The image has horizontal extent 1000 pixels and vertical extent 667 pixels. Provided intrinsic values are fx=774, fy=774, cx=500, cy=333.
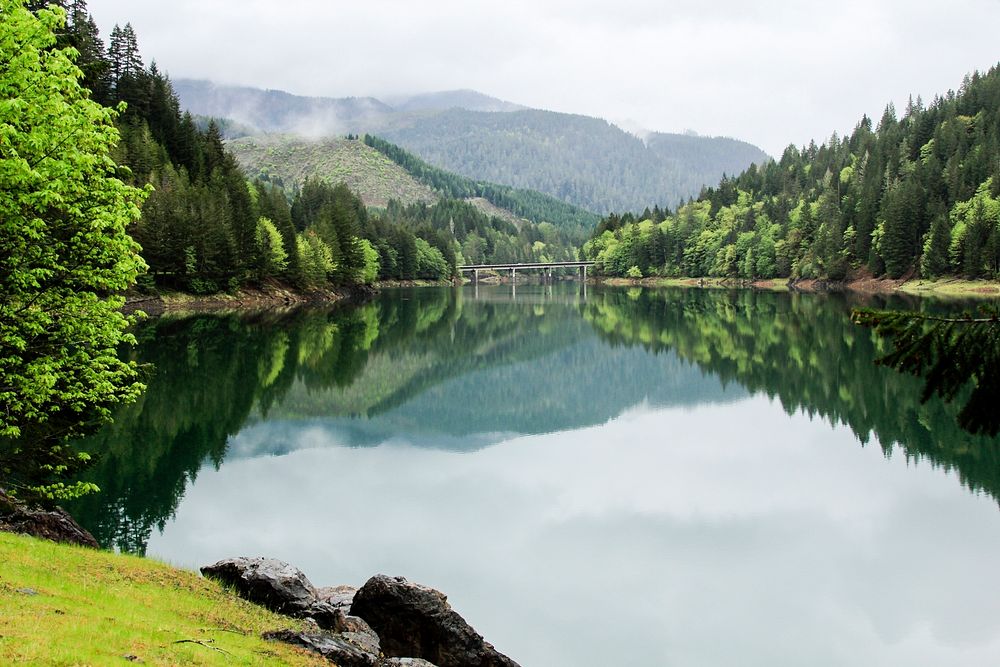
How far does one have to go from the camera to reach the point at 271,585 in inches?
579

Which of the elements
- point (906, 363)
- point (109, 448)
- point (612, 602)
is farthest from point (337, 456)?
point (906, 363)

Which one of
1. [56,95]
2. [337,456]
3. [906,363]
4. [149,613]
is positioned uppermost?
[56,95]

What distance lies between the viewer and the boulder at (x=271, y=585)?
47.1 feet

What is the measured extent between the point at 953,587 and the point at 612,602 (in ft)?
28.0

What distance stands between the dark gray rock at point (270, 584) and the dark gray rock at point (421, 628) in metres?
0.93

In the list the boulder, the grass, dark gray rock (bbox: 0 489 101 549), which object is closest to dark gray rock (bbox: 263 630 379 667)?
the grass

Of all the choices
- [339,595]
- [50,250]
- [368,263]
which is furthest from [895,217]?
[50,250]

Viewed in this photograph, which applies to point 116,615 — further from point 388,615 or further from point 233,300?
point 233,300

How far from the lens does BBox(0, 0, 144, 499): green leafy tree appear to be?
48.9 ft

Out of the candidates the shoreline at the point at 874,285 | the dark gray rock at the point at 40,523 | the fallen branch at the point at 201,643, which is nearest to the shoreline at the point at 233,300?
the dark gray rock at the point at 40,523

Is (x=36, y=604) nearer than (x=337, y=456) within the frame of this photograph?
Yes

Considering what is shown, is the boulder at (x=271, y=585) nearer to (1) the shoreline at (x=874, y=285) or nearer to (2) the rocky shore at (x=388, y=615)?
(2) the rocky shore at (x=388, y=615)

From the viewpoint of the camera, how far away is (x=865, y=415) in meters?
38.8

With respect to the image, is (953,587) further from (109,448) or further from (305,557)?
(109,448)
